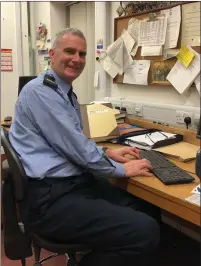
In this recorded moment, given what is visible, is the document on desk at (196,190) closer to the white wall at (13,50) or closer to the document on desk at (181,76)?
the document on desk at (181,76)

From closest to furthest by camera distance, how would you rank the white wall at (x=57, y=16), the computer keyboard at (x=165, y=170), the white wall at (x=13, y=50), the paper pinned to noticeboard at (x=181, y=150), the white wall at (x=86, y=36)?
the computer keyboard at (x=165, y=170) < the paper pinned to noticeboard at (x=181, y=150) < the white wall at (x=86, y=36) < the white wall at (x=13, y=50) < the white wall at (x=57, y=16)

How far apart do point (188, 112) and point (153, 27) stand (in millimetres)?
708

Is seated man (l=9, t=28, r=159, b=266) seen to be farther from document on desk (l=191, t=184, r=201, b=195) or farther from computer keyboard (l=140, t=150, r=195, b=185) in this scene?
document on desk (l=191, t=184, r=201, b=195)

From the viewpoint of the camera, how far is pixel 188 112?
1624mm

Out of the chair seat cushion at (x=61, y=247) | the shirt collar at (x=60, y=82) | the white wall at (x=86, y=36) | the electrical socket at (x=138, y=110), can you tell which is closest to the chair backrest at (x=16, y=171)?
the chair seat cushion at (x=61, y=247)

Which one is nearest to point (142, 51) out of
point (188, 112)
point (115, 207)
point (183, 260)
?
point (188, 112)

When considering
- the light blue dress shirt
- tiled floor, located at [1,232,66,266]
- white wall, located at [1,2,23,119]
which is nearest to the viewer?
the light blue dress shirt

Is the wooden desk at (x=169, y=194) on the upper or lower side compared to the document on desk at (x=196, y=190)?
lower

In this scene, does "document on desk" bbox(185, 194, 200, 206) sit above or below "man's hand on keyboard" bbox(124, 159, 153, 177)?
below

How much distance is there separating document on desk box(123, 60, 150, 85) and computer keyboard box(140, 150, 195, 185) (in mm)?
776

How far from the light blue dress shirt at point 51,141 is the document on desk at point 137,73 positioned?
0.93 m

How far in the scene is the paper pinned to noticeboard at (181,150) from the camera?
1.48 meters

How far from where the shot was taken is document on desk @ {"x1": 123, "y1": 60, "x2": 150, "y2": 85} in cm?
217

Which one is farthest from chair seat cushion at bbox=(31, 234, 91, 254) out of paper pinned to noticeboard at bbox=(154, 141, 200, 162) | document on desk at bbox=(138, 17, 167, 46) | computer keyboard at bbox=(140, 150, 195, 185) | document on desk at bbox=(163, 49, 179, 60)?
document on desk at bbox=(138, 17, 167, 46)
